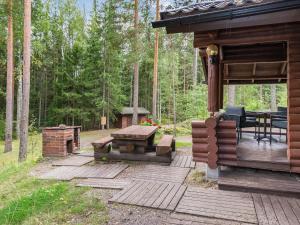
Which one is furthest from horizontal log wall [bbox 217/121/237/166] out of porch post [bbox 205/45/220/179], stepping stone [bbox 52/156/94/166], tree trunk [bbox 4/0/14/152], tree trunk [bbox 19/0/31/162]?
tree trunk [bbox 4/0/14/152]

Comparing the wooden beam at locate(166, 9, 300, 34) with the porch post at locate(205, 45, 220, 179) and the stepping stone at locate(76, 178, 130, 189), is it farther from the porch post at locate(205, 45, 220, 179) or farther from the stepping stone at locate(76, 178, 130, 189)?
the stepping stone at locate(76, 178, 130, 189)

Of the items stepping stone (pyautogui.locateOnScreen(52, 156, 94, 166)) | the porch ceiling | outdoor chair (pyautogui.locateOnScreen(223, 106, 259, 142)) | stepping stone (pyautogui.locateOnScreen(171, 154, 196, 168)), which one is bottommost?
stepping stone (pyautogui.locateOnScreen(52, 156, 94, 166))

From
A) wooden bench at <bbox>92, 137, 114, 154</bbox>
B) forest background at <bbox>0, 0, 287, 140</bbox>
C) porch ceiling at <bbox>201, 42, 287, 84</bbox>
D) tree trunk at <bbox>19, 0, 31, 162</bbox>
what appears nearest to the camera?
porch ceiling at <bbox>201, 42, 287, 84</bbox>

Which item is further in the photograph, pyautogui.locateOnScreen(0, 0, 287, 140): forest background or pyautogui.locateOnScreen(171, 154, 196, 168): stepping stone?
pyautogui.locateOnScreen(0, 0, 287, 140): forest background

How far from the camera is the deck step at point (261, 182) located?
2.97 metres

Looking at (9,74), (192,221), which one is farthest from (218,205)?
(9,74)

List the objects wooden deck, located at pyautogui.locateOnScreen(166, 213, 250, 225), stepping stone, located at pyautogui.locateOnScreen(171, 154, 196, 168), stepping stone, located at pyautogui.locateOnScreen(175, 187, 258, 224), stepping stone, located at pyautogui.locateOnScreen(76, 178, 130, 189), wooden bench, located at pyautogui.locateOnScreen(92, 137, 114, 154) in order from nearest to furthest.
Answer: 1. wooden deck, located at pyautogui.locateOnScreen(166, 213, 250, 225)
2. stepping stone, located at pyautogui.locateOnScreen(175, 187, 258, 224)
3. stepping stone, located at pyautogui.locateOnScreen(76, 178, 130, 189)
4. stepping stone, located at pyautogui.locateOnScreen(171, 154, 196, 168)
5. wooden bench, located at pyautogui.locateOnScreen(92, 137, 114, 154)

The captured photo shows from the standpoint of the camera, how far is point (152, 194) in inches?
120

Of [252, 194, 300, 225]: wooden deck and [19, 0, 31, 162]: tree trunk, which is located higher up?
[19, 0, 31, 162]: tree trunk

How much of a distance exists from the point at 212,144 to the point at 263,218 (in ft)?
4.35

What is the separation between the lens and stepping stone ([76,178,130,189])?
11.1 ft

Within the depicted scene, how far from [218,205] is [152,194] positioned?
0.87m

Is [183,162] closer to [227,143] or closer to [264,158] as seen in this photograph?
[227,143]

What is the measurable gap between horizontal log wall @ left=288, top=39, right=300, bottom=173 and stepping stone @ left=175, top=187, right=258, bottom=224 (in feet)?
3.14
